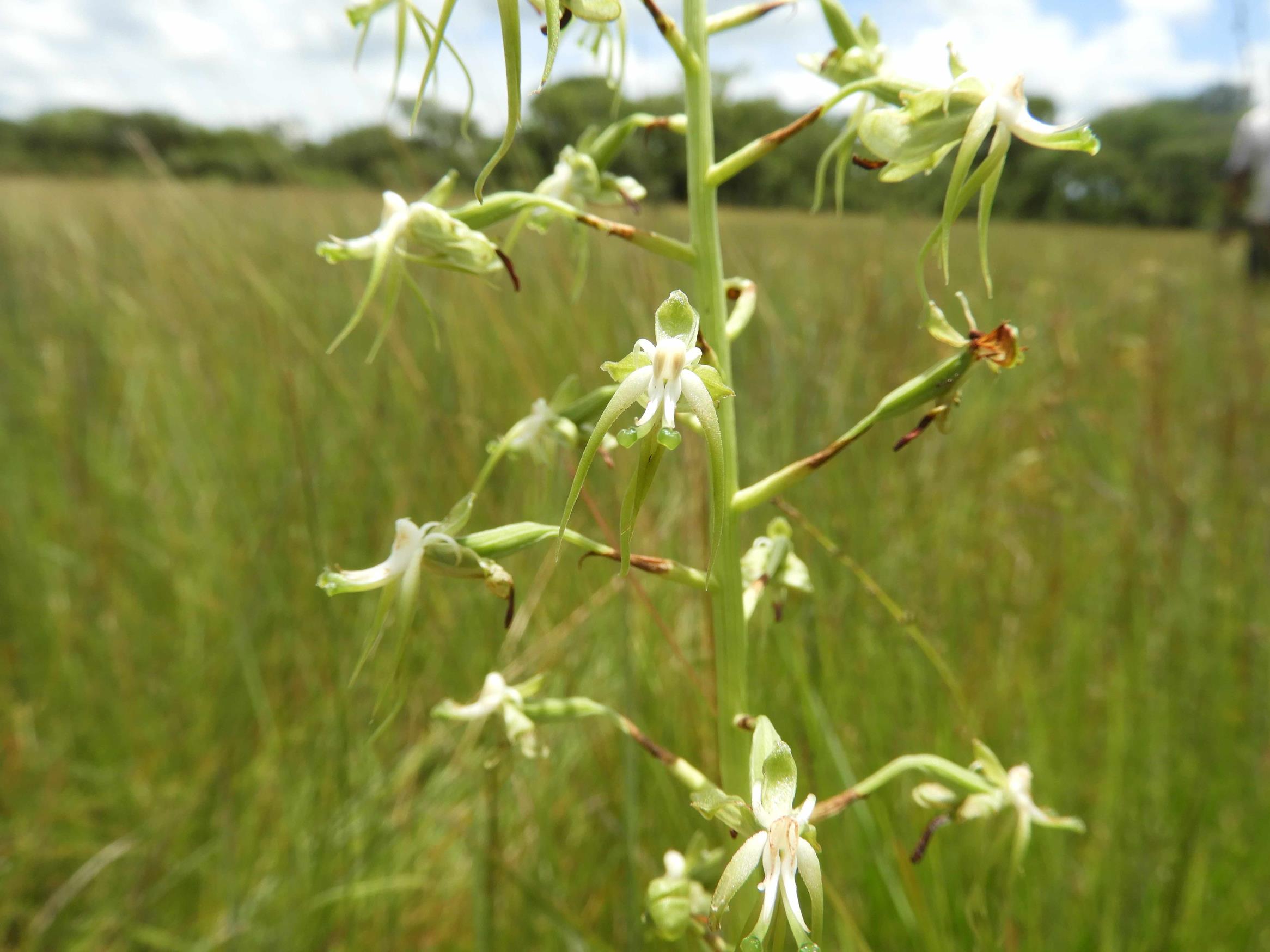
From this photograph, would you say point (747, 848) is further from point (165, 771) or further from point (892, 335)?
point (892, 335)

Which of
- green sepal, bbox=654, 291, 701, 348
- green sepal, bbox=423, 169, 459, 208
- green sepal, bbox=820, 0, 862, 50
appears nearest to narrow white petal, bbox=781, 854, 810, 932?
green sepal, bbox=654, 291, 701, 348

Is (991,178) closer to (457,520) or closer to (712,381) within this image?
(712,381)

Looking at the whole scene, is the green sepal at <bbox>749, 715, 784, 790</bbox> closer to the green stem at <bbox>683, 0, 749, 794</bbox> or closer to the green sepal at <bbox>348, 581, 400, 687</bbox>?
the green stem at <bbox>683, 0, 749, 794</bbox>

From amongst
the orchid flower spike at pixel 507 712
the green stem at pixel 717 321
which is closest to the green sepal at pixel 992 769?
the green stem at pixel 717 321

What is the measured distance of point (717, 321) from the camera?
0.94 meters

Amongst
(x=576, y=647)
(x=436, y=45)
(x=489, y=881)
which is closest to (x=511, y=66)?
(x=436, y=45)

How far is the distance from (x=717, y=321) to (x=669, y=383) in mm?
233

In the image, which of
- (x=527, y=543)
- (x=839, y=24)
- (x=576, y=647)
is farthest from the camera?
(x=576, y=647)

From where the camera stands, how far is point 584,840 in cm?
162

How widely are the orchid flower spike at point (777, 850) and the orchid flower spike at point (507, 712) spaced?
367mm

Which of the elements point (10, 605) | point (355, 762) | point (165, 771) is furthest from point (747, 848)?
point (10, 605)

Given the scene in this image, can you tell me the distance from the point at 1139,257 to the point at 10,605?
6918 millimetres

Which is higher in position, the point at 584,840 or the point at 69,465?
the point at 69,465

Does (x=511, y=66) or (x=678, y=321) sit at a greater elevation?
(x=511, y=66)
